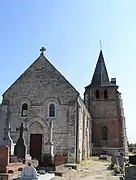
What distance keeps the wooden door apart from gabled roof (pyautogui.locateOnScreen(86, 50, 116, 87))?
19.4 m

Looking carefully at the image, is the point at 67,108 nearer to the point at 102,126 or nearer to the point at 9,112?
the point at 9,112

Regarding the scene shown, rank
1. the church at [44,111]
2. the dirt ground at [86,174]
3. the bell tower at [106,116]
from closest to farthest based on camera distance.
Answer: the dirt ground at [86,174], the church at [44,111], the bell tower at [106,116]

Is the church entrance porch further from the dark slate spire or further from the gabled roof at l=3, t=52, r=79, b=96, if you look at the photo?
the dark slate spire

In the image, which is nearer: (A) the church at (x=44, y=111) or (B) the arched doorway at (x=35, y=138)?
(A) the church at (x=44, y=111)

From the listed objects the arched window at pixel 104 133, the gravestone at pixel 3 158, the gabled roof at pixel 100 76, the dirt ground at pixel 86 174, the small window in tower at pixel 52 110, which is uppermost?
the gabled roof at pixel 100 76

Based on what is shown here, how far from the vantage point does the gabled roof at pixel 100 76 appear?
42.0 m

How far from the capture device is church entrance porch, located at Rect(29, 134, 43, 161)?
24.4 metres

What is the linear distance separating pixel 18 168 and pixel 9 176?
212 centimetres

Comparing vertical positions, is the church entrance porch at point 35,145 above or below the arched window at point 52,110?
below

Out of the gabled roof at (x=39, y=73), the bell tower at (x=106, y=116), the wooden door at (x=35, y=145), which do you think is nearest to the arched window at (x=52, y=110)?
the wooden door at (x=35, y=145)

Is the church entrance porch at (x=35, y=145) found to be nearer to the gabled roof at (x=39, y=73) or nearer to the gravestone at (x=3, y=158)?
the gabled roof at (x=39, y=73)

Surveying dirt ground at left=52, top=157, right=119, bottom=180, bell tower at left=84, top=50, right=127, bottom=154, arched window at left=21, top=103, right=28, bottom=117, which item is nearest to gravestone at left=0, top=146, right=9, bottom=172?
dirt ground at left=52, top=157, right=119, bottom=180

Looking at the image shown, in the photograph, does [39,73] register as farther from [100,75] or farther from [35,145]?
[100,75]

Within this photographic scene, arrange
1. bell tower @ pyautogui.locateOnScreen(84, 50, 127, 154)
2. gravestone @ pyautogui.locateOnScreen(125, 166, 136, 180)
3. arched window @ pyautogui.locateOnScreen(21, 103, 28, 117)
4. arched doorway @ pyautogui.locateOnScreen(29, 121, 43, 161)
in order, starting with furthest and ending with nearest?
1. bell tower @ pyautogui.locateOnScreen(84, 50, 127, 154)
2. arched window @ pyautogui.locateOnScreen(21, 103, 28, 117)
3. arched doorway @ pyautogui.locateOnScreen(29, 121, 43, 161)
4. gravestone @ pyautogui.locateOnScreen(125, 166, 136, 180)
